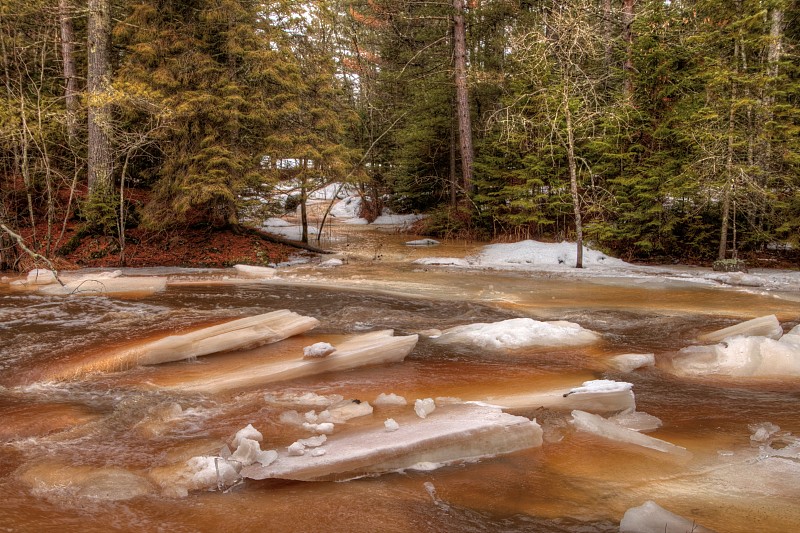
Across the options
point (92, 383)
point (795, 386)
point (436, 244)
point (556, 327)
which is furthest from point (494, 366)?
point (436, 244)

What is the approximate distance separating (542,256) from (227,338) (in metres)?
10.5

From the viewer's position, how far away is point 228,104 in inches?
545

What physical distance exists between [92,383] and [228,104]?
10.3 meters

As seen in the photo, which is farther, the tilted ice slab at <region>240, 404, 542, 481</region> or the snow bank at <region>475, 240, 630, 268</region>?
the snow bank at <region>475, 240, 630, 268</region>

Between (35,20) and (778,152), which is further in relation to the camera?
(35,20)

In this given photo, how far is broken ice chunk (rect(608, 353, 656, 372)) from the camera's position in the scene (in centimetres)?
575

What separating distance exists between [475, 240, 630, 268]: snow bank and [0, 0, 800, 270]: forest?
0.71m

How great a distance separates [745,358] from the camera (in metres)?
5.62

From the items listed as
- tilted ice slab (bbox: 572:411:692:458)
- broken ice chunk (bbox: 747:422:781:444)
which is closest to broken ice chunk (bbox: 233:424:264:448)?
tilted ice slab (bbox: 572:411:692:458)

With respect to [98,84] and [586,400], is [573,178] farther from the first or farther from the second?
[98,84]

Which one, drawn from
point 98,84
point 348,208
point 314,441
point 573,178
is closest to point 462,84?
point 573,178

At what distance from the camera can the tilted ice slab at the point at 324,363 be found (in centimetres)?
516

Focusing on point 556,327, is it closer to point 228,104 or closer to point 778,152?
point 778,152

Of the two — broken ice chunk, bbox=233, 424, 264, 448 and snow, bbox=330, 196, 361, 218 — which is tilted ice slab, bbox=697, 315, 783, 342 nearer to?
broken ice chunk, bbox=233, 424, 264, 448
